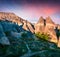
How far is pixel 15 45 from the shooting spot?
280ft

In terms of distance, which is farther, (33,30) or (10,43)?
(33,30)

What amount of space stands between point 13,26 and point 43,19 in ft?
75.3

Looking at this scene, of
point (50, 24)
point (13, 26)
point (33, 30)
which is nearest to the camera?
point (13, 26)

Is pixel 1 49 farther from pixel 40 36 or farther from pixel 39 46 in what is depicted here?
pixel 40 36

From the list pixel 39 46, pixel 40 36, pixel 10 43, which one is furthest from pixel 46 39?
pixel 10 43

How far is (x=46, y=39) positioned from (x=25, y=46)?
112 ft

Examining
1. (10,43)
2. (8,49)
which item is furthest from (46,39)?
(8,49)

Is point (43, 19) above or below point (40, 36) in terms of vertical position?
above

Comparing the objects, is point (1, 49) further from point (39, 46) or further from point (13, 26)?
point (13, 26)

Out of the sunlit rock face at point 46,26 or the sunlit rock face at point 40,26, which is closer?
the sunlit rock face at point 46,26

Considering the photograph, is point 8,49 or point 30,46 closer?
point 8,49

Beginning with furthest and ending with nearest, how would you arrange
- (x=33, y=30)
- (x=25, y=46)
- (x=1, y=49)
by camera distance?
(x=33, y=30) < (x=25, y=46) < (x=1, y=49)

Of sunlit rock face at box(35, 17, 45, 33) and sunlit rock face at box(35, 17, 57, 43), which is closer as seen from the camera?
sunlit rock face at box(35, 17, 57, 43)

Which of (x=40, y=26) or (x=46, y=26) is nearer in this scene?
(x=46, y=26)
